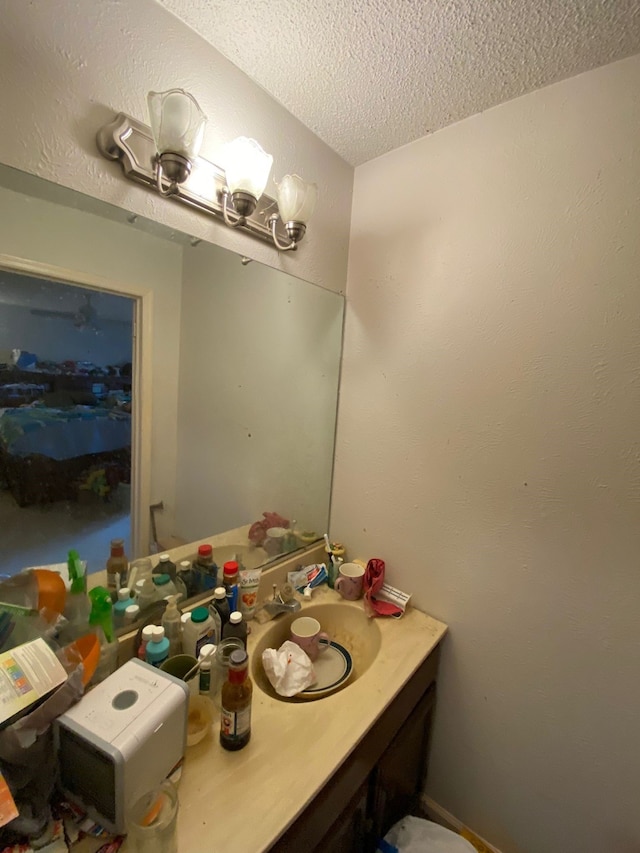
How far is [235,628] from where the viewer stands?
828mm

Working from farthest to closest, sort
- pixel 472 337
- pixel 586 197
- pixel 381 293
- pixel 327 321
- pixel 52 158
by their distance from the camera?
pixel 327 321
pixel 381 293
pixel 472 337
pixel 586 197
pixel 52 158

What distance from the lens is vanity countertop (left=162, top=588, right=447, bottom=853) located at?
544 millimetres

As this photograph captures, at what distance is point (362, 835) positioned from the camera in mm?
806

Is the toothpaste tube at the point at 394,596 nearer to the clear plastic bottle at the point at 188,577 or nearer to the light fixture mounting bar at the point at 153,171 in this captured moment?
the clear plastic bottle at the point at 188,577

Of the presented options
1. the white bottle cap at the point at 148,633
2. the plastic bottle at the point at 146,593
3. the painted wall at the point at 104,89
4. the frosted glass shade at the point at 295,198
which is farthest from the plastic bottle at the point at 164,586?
the frosted glass shade at the point at 295,198

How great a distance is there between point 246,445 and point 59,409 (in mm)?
546

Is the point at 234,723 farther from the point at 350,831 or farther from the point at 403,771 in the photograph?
the point at 403,771

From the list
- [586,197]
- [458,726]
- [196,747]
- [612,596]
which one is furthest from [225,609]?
[586,197]

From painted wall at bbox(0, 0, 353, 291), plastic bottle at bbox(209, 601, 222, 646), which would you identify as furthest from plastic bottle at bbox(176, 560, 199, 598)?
painted wall at bbox(0, 0, 353, 291)

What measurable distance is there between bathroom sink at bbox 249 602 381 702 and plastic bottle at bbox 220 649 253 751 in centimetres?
23

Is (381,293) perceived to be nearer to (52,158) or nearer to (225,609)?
(52,158)

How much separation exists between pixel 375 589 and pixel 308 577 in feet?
0.73

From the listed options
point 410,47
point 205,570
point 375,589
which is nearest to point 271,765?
point 205,570

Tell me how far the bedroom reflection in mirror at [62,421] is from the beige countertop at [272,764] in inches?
18.4
